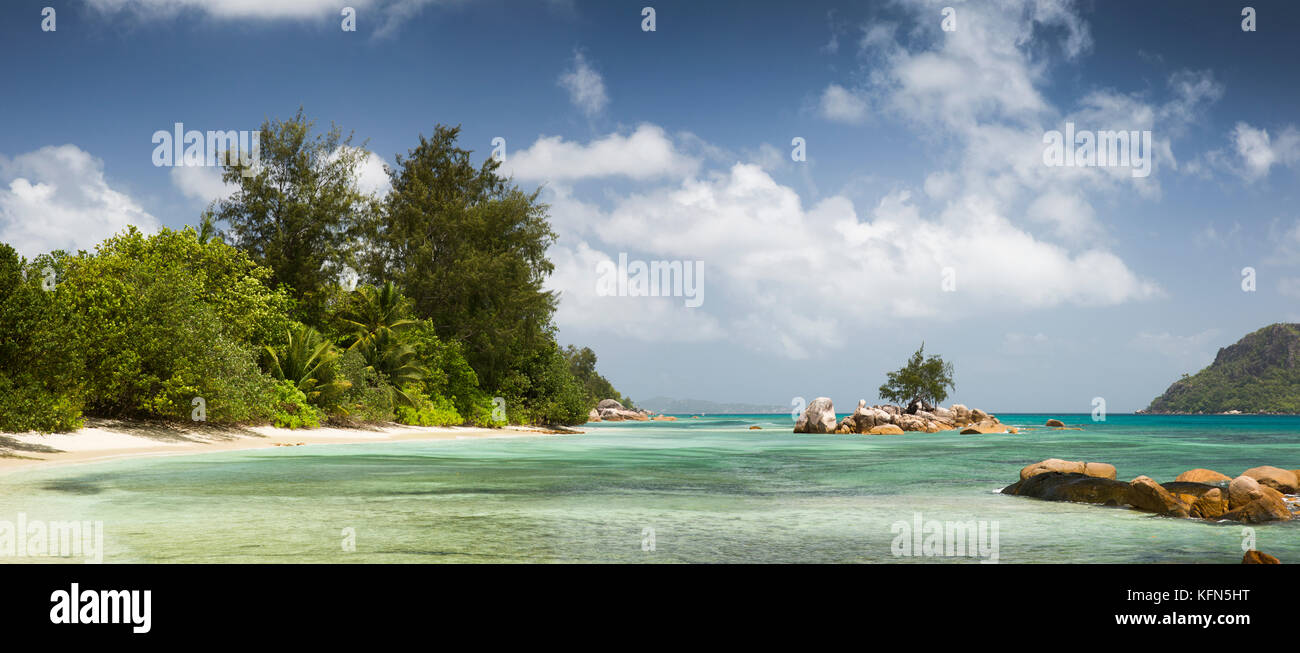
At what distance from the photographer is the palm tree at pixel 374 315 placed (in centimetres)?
3775

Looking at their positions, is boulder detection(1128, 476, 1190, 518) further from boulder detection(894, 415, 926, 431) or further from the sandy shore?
boulder detection(894, 415, 926, 431)

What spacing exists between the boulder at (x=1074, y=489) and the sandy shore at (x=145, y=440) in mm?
18204

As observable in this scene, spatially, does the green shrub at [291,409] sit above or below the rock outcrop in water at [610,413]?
above

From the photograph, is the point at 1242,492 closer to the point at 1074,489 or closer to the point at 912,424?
the point at 1074,489

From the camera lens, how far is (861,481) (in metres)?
16.6

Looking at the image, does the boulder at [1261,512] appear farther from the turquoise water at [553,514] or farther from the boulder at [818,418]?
the boulder at [818,418]

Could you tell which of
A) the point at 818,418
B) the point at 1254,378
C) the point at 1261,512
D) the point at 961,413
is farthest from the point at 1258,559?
the point at 1254,378

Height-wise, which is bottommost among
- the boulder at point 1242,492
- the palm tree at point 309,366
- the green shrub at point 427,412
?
the green shrub at point 427,412

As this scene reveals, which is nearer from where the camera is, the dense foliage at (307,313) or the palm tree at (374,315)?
the dense foliage at (307,313)

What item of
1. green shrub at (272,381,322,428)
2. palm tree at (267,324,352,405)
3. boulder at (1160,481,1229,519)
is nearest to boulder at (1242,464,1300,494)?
boulder at (1160,481,1229,519)

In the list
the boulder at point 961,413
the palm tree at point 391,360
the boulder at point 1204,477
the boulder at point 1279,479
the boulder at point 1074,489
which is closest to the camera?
the boulder at point 1074,489

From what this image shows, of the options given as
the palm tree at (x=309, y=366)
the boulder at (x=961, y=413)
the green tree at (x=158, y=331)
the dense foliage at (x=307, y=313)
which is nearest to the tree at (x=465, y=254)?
the dense foliage at (x=307, y=313)

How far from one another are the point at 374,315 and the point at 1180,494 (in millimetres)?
34406
